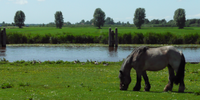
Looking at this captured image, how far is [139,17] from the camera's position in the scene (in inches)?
5773

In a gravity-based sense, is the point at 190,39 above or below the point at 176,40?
above

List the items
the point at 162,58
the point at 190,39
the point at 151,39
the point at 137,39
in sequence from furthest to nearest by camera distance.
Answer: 1. the point at 137,39
2. the point at 190,39
3. the point at 151,39
4. the point at 162,58

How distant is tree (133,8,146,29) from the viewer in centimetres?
14426

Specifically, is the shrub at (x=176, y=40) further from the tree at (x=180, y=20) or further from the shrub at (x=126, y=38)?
the tree at (x=180, y=20)

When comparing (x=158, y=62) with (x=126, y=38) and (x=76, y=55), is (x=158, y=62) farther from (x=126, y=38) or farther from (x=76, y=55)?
(x=126, y=38)

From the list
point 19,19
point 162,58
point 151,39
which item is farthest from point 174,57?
point 19,19

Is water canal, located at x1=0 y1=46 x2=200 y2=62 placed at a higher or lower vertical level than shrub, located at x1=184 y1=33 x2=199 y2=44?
lower

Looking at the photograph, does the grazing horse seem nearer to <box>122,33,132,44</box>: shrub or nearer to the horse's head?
the horse's head

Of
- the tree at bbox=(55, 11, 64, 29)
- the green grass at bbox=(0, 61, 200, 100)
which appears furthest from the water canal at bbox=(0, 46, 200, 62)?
the tree at bbox=(55, 11, 64, 29)

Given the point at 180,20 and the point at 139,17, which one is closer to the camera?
the point at 180,20

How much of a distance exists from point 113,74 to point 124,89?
4983mm

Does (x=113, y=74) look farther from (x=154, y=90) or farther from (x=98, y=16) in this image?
(x=98, y=16)

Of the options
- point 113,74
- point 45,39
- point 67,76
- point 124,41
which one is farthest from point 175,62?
point 45,39

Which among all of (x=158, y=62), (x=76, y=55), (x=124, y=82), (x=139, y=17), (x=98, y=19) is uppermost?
(x=139, y=17)
